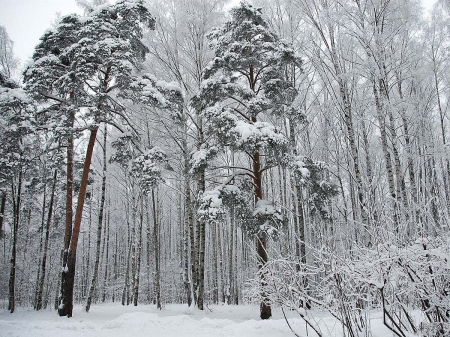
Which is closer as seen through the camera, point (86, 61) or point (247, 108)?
point (86, 61)

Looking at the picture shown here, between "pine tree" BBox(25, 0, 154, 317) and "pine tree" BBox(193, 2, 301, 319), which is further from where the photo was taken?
"pine tree" BBox(25, 0, 154, 317)

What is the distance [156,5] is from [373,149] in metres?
11.6

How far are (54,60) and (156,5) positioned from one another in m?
4.89

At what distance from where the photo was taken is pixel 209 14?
10633mm

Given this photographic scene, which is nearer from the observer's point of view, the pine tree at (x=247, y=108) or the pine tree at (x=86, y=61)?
the pine tree at (x=247, y=108)

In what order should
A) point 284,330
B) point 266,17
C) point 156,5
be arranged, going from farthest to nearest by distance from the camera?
point 156,5, point 266,17, point 284,330

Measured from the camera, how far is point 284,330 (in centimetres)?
461

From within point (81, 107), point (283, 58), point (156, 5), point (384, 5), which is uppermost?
point (156, 5)

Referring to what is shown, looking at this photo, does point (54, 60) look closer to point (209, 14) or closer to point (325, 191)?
point (209, 14)

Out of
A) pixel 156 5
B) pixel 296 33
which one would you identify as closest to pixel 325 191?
pixel 296 33

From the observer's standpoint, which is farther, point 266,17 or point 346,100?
point 266,17

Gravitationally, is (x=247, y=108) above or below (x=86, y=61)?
below

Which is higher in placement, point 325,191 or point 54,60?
point 54,60

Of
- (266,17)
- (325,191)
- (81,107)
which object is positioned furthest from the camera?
(266,17)
